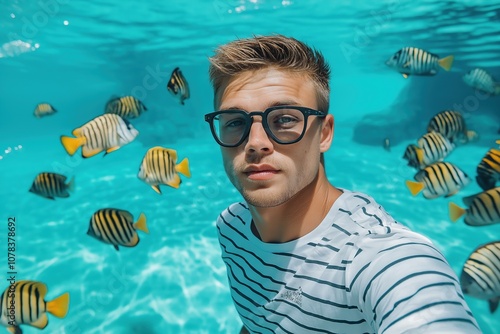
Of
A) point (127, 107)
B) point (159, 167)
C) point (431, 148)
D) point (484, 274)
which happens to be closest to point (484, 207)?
point (484, 274)

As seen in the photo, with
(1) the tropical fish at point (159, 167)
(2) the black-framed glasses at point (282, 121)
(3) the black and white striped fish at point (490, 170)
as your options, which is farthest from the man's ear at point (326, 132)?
(3) the black and white striped fish at point (490, 170)

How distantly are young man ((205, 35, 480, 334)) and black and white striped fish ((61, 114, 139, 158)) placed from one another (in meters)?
3.40

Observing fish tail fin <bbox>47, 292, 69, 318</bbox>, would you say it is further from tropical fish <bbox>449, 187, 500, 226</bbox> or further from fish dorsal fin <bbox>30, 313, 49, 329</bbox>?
tropical fish <bbox>449, 187, 500, 226</bbox>

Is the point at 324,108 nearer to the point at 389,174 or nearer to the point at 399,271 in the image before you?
the point at 399,271

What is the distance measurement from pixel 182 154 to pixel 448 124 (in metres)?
15.7

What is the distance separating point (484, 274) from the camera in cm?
333

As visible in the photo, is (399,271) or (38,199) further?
(38,199)

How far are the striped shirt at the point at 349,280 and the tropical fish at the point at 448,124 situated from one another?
187 inches

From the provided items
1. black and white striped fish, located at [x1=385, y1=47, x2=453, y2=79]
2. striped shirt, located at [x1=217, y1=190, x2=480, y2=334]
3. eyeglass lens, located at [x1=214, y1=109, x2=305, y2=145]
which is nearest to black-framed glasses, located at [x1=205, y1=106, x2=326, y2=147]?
eyeglass lens, located at [x1=214, y1=109, x2=305, y2=145]

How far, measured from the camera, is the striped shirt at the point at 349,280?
1320 mm

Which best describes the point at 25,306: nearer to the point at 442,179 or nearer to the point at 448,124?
the point at 442,179

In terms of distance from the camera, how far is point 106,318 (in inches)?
234

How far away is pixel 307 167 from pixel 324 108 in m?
0.49

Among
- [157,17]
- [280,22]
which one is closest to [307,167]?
[157,17]
